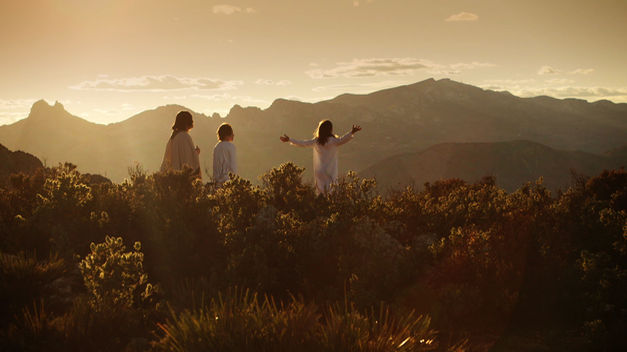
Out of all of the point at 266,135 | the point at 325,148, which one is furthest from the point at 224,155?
the point at 266,135

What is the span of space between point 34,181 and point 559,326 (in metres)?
7.98

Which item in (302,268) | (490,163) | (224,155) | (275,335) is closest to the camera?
(275,335)

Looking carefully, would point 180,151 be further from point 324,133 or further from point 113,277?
point 113,277

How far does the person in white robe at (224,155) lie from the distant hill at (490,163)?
84886 mm

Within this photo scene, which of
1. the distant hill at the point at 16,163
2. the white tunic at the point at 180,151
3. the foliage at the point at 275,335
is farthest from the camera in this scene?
the distant hill at the point at 16,163

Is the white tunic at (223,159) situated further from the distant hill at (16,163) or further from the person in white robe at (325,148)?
the distant hill at (16,163)

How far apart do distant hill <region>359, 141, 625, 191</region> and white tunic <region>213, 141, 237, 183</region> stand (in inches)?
3342

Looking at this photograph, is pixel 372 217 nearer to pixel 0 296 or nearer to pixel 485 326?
pixel 485 326

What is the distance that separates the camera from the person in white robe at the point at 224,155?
346 inches

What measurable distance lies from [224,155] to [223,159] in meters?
0.09

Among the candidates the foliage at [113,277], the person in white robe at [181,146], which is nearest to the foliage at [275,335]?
the foliage at [113,277]

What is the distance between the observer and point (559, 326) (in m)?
3.83

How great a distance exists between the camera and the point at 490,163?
96750mm

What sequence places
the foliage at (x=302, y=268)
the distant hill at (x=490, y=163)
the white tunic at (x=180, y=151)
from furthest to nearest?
the distant hill at (x=490, y=163)
the white tunic at (x=180, y=151)
the foliage at (x=302, y=268)
